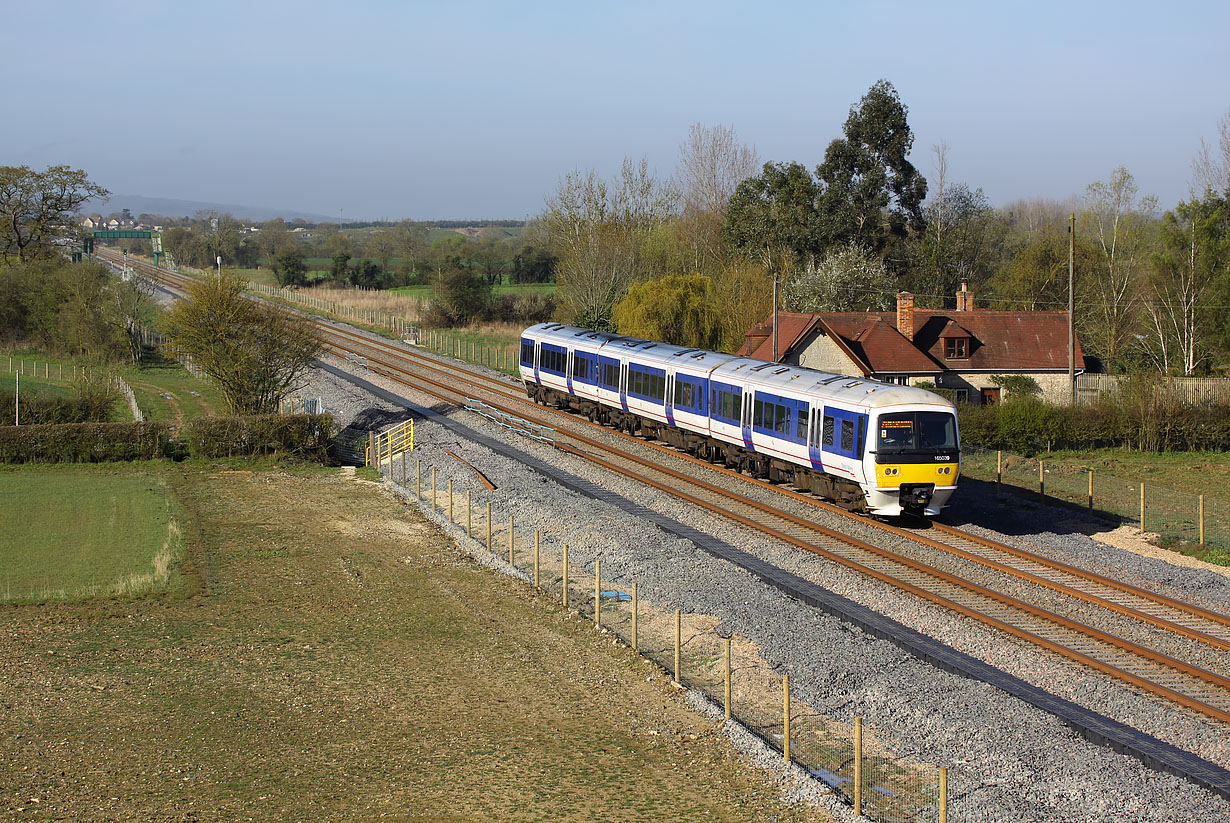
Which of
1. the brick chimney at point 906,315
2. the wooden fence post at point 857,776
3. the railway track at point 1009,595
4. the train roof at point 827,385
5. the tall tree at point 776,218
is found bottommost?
the railway track at point 1009,595

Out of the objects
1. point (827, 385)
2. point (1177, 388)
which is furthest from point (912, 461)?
point (1177, 388)

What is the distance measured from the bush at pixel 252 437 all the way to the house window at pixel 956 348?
28.2m

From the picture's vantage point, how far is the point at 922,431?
2334 centimetres

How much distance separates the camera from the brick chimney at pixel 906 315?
5038cm

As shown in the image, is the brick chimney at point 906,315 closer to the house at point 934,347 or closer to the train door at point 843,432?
the house at point 934,347

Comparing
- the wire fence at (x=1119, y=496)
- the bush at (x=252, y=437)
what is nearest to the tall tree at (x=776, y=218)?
the wire fence at (x=1119, y=496)

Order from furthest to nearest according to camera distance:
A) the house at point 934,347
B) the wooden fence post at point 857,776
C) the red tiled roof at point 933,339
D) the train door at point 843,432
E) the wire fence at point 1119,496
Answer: the red tiled roof at point 933,339 < the house at point 934,347 < the wire fence at point 1119,496 < the train door at point 843,432 < the wooden fence post at point 857,776

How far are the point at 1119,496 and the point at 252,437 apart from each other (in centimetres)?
2665

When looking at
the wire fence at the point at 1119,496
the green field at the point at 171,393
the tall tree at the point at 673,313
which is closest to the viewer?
the wire fence at the point at 1119,496

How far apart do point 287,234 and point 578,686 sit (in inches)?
6540

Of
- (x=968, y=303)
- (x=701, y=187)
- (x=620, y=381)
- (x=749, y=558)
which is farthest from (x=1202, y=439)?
(x=701, y=187)

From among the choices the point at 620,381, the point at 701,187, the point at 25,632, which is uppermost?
the point at 701,187

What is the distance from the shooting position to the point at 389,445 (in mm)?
34875

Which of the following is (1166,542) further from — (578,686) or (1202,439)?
(1202,439)
